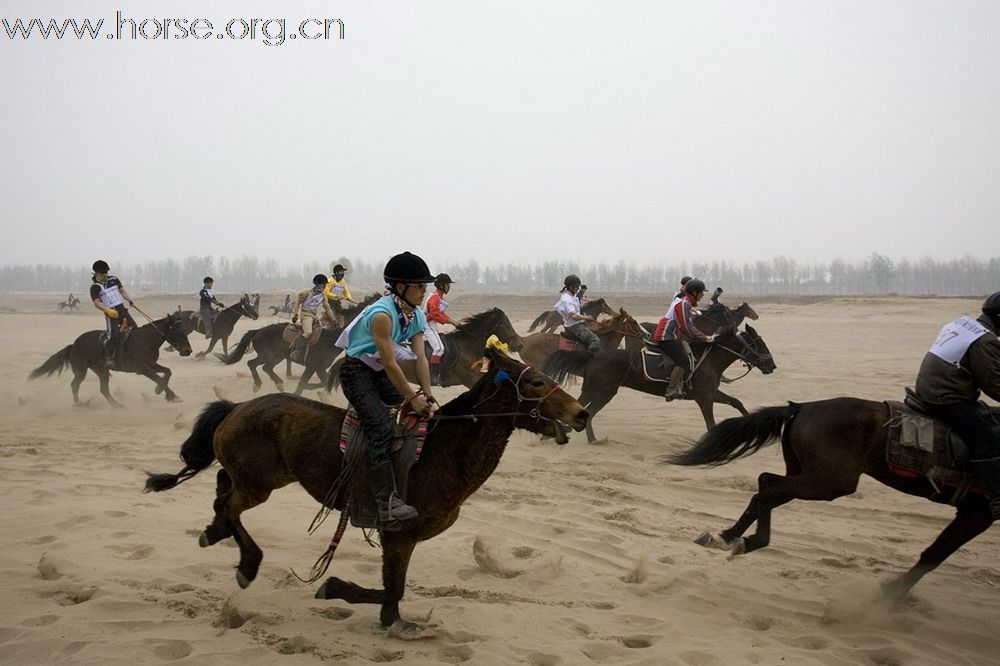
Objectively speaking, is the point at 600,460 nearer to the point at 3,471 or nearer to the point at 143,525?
the point at 143,525

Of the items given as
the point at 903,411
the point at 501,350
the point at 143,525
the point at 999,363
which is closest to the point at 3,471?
the point at 143,525

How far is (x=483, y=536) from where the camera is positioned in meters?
6.56

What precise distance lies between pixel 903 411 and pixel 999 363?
75 cm

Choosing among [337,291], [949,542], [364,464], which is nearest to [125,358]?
[337,291]

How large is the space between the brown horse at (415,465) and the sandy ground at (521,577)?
0.45 metres

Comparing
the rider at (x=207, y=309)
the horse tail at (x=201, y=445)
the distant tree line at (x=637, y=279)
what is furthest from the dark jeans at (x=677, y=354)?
the distant tree line at (x=637, y=279)

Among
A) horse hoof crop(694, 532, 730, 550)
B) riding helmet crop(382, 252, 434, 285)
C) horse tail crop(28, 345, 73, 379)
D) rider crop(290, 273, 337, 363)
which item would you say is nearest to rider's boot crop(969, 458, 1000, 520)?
horse hoof crop(694, 532, 730, 550)

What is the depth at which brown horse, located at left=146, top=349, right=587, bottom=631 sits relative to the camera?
4828 millimetres

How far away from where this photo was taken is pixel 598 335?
599 inches

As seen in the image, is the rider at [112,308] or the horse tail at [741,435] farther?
the rider at [112,308]

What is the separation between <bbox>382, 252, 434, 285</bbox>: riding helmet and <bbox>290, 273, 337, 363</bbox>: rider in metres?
11.5

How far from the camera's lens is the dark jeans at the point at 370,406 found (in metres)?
4.83

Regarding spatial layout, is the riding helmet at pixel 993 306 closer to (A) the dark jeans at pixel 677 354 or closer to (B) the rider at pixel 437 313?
(A) the dark jeans at pixel 677 354

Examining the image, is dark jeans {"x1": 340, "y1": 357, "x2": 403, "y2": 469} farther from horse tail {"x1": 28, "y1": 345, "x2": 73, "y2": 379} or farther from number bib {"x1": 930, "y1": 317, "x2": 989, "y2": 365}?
horse tail {"x1": 28, "y1": 345, "x2": 73, "y2": 379}
